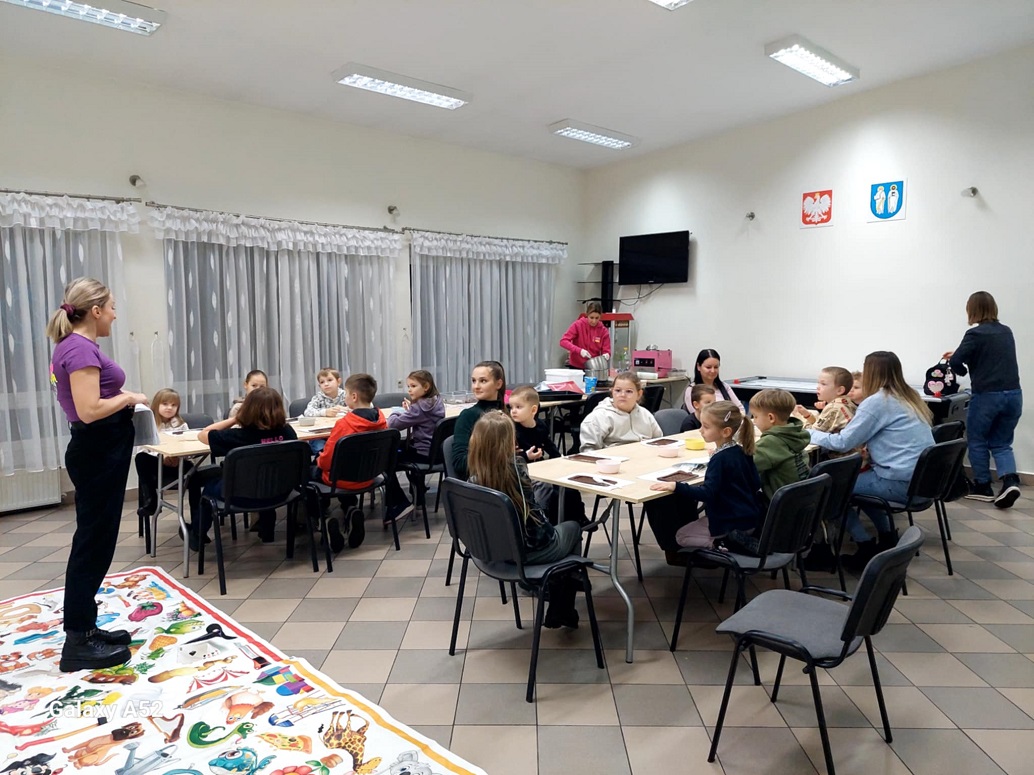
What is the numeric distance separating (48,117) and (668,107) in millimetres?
4878

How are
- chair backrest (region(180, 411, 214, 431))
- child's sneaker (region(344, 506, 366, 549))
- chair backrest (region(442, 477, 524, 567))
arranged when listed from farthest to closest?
chair backrest (region(180, 411, 214, 431)) < child's sneaker (region(344, 506, 366, 549)) < chair backrest (region(442, 477, 524, 567))

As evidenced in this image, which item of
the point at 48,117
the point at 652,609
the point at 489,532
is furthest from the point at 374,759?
the point at 48,117

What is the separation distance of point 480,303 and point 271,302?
7.84ft

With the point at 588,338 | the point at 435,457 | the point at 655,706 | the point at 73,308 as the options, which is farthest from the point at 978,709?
the point at 588,338

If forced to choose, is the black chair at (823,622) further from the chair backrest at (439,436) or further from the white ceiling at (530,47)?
the white ceiling at (530,47)

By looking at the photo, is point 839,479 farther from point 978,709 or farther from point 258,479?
point 258,479

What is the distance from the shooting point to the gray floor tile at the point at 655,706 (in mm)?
2303

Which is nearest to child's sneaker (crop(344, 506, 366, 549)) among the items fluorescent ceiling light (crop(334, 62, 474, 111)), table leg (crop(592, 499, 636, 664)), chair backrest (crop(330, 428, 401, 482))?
chair backrest (crop(330, 428, 401, 482))

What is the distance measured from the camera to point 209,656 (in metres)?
2.72

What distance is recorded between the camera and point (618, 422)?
3.99 meters

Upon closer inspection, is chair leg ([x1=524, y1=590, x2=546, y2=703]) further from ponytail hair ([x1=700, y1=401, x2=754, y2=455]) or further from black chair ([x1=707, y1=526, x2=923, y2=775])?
ponytail hair ([x1=700, y1=401, x2=754, y2=455])

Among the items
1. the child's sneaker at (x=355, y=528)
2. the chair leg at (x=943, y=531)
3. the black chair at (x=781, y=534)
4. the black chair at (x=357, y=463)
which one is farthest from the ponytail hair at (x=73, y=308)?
the chair leg at (x=943, y=531)

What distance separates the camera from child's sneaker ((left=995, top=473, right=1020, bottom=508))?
183 inches

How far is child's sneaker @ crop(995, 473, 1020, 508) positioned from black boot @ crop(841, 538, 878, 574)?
177cm
